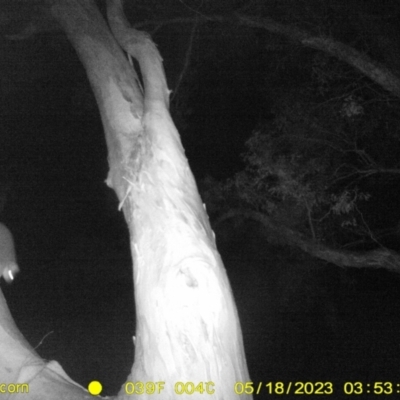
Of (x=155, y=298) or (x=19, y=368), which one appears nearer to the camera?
(x=155, y=298)

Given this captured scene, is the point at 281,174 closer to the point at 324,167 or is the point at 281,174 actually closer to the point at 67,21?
the point at 324,167

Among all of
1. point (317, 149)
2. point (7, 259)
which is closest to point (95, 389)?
point (7, 259)

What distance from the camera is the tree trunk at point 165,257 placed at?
7.34 feet

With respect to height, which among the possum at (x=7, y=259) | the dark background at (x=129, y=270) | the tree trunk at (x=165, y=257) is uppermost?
the tree trunk at (x=165, y=257)

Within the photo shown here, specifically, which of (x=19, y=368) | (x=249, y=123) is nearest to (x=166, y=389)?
(x=19, y=368)

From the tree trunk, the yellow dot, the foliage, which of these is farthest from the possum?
the foliage

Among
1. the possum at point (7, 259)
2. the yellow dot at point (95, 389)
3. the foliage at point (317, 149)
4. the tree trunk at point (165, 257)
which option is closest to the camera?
the tree trunk at point (165, 257)

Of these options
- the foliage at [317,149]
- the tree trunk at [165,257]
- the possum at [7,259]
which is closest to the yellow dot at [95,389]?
the tree trunk at [165,257]

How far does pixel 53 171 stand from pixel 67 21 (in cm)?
1343

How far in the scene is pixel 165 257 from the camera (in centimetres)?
243

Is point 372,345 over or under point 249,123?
under

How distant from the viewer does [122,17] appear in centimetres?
391

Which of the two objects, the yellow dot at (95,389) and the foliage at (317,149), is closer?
the yellow dot at (95,389)

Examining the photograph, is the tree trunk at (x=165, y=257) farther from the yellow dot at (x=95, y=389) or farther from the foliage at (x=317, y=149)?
the foliage at (x=317, y=149)
